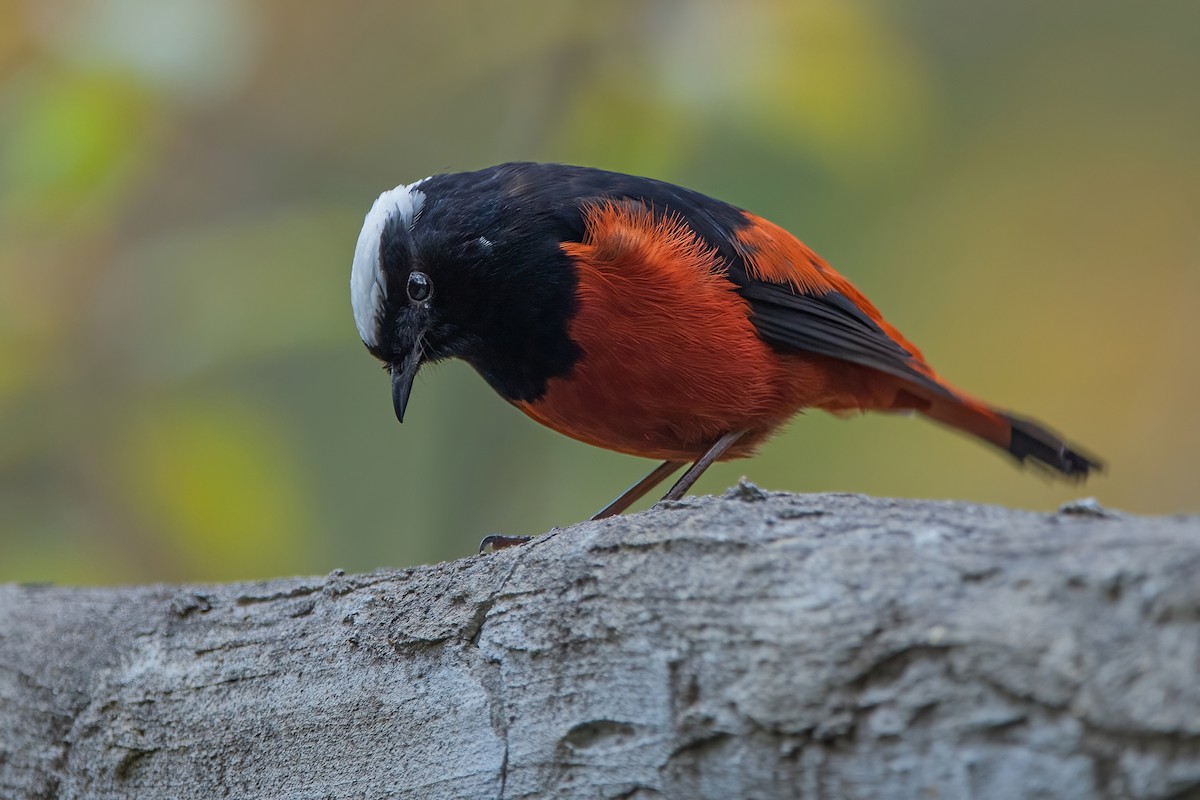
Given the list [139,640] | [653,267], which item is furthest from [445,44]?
[139,640]

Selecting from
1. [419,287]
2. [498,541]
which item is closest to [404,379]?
[419,287]

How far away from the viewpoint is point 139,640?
3.06 metres

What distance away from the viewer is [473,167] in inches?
227

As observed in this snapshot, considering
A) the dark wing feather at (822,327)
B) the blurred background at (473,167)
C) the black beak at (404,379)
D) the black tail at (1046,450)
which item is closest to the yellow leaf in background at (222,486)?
Answer: the blurred background at (473,167)

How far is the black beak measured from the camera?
388 centimetres

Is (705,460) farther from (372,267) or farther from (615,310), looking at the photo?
(372,267)

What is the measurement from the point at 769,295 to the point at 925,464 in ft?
12.3

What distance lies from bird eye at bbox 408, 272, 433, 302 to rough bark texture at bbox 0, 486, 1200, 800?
1.18 m

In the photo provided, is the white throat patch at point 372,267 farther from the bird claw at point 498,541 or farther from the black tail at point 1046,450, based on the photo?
the black tail at point 1046,450

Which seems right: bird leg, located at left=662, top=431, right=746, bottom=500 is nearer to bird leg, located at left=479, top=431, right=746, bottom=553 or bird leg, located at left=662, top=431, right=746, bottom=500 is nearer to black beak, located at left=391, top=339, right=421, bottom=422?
bird leg, located at left=479, top=431, right=746, bottom=553

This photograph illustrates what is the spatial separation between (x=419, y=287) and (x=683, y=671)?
6.84ft

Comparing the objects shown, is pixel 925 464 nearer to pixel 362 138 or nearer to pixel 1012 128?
pixel 1012 128

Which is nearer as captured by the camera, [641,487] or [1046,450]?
[641,487]

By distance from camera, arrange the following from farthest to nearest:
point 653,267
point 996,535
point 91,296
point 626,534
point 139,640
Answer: point 91,296 < point 653,267 < point 139,640 < point 626,534 < point 996,535
